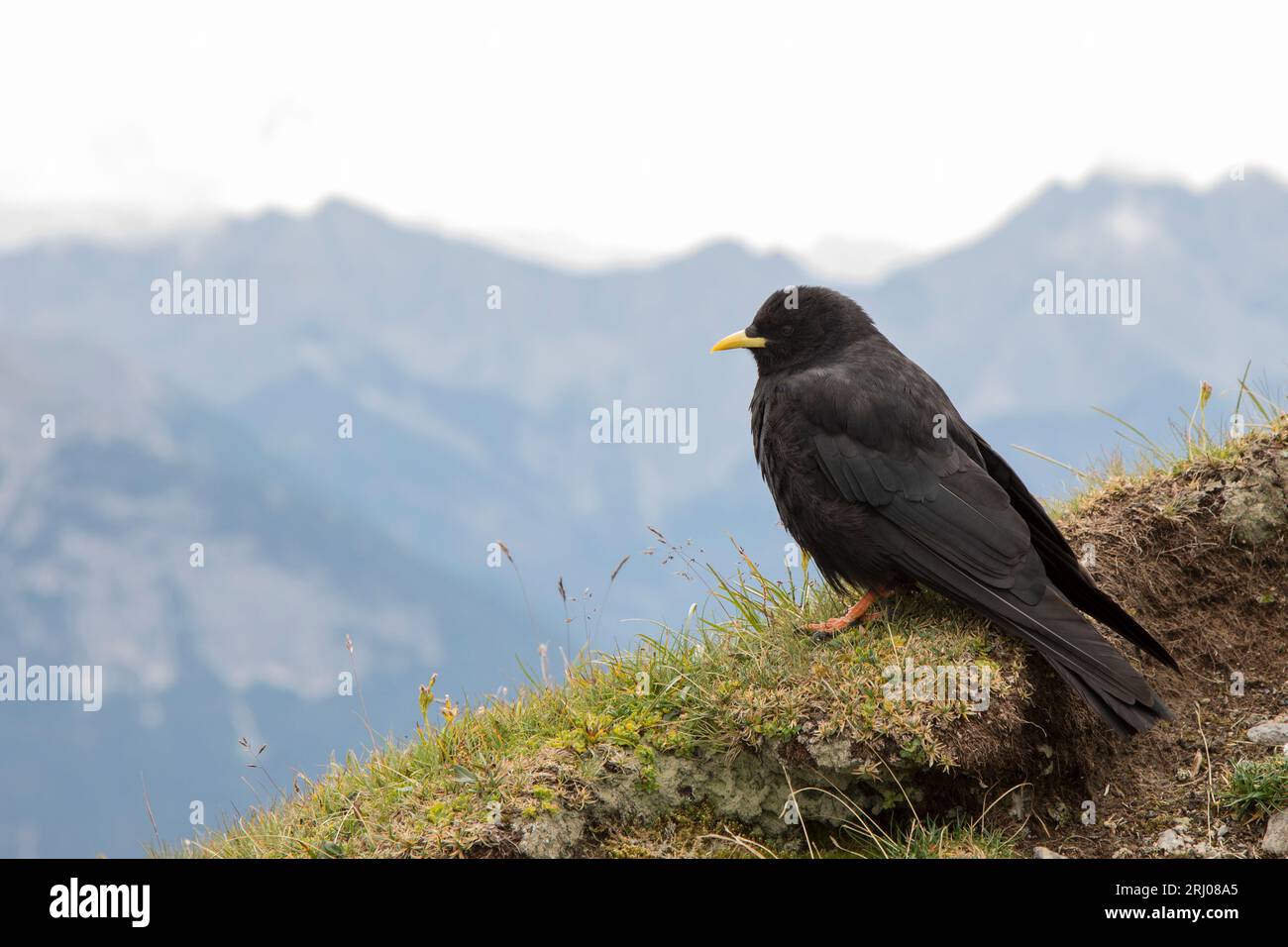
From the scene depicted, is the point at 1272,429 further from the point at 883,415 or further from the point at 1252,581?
the point at 883,415

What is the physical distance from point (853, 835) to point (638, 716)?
3.63 feet

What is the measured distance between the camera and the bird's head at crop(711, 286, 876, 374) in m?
6.56

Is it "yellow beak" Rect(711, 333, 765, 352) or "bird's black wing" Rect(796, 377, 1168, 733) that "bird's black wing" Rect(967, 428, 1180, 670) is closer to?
"bird's black wing" Rect(796, 377, 1168, 733)

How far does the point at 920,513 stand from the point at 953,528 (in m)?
0.17

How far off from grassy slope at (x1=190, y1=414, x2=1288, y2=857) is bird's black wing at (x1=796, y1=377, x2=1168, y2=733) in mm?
265

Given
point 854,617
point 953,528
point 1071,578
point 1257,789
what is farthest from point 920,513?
point 1257,789

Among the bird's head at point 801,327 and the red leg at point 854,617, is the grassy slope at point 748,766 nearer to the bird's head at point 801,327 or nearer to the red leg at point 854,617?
the red leg at point 854,617

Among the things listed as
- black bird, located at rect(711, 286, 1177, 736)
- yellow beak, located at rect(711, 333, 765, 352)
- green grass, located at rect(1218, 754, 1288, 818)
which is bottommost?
green grass, located at rect(1218, 754, 1288, 818)

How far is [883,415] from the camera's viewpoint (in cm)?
585

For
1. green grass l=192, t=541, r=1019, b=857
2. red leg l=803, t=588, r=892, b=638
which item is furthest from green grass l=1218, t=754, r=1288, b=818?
red leg l=803, t=588, r=892, b=638

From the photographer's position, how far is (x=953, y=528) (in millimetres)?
5520

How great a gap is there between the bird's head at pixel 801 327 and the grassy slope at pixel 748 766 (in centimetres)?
162

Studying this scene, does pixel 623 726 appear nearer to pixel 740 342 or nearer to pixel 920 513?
pixel 920 513
